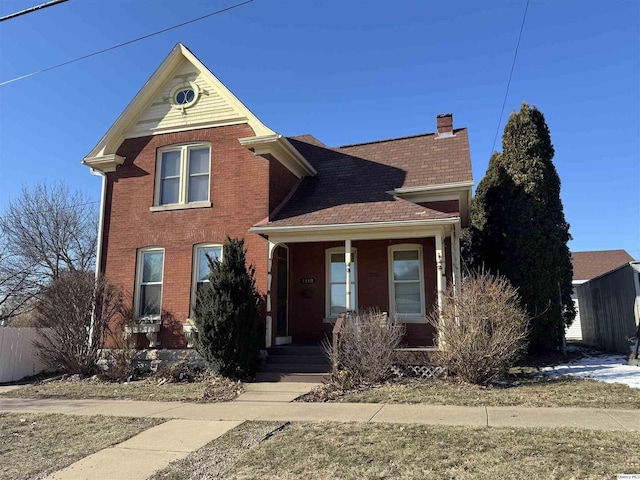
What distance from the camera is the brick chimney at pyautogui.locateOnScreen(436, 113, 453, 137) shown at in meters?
15.8

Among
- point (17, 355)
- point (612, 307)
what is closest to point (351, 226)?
point (612, 307)

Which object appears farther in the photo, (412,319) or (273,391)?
(412,319)

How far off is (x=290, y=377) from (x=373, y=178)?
6.51m

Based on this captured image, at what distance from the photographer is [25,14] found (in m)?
7.68

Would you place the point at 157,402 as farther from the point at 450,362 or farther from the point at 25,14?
the point at 25,14

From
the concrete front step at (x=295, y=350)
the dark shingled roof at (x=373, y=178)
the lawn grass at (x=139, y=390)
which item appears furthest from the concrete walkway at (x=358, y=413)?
the dark shingled roof at (x=373, y=178)

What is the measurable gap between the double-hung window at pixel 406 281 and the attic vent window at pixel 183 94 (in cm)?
738

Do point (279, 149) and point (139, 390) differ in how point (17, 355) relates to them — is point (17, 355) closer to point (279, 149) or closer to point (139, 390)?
A: point (139, 390)

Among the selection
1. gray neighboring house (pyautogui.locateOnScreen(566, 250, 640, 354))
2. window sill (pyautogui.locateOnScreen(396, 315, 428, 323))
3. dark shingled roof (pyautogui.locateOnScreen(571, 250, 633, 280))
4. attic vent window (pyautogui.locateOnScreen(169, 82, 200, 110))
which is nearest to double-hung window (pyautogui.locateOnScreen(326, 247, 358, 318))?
window sill (pyautogui.locateOnScreen(396, 315, 428, 323))

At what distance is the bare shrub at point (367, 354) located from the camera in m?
9.80

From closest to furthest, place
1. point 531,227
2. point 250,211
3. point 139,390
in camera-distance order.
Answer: point 139,390 < point 250,211 < point 531,227

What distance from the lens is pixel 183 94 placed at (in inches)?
569

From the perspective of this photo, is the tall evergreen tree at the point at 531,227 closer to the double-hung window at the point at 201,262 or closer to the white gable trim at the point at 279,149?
the white gable trim at the point at 279,149

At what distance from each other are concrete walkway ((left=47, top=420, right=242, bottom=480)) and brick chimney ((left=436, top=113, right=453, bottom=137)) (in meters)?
12.0
